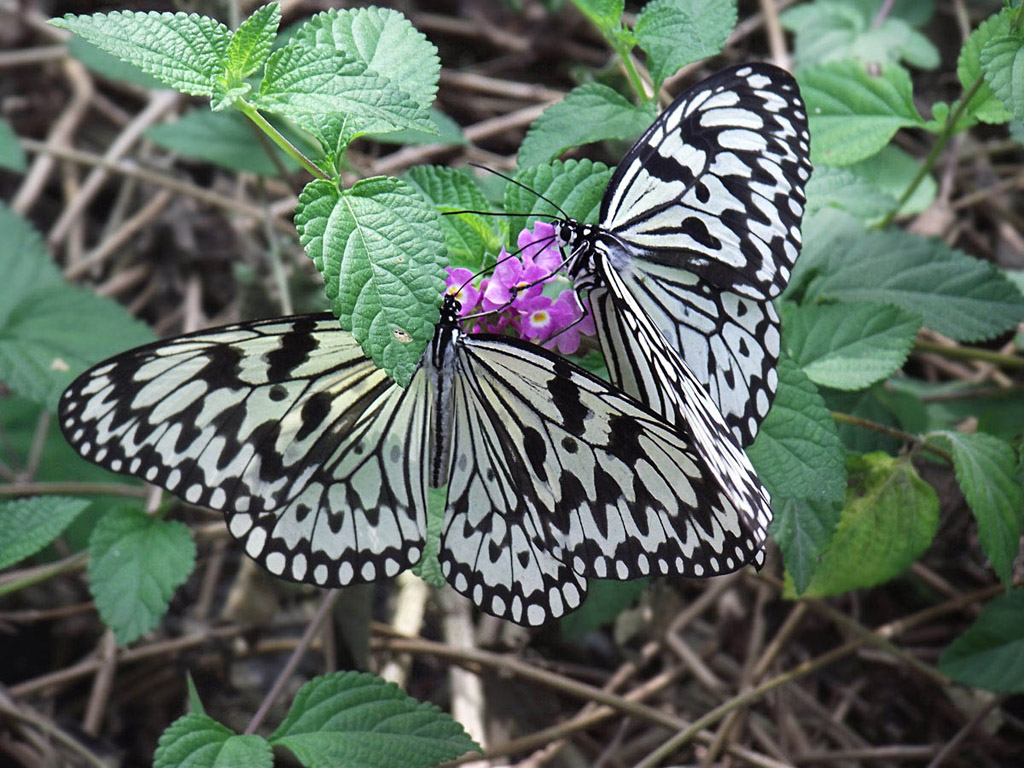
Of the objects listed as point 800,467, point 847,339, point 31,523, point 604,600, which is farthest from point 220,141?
point 800,467

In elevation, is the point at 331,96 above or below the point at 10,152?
above

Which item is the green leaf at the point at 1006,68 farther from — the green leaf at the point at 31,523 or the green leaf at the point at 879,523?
the green leaf at the point at 31,523

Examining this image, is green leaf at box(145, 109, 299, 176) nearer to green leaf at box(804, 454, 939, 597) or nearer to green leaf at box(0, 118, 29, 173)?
green leaf at box(0, 118, 29, 173)

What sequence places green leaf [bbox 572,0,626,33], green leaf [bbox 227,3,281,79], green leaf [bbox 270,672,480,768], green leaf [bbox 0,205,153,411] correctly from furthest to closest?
green leaf [bbox 0,205,153,411] → green leaf [bbox 572,0,626,33] → green leaf [bbox 270,672,480,768] → green leaf [bbox 227,3,281,79]

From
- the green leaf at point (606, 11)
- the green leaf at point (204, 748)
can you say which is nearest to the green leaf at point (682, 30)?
the green leaf at point (606, 11)

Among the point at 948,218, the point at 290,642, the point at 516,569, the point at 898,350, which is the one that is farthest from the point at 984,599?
the point at 290,642

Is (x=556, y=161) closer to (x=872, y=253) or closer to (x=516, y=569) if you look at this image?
(x=516, y=569)

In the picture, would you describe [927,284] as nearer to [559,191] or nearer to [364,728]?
[559,191]

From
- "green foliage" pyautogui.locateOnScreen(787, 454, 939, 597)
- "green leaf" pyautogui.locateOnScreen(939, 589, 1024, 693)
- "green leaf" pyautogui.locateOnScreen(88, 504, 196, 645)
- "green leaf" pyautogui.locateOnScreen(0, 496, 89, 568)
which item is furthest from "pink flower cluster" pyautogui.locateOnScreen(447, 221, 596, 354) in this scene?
"green leaf" pyautogui.locateOnScreen(939, 589, 1024, 693)
